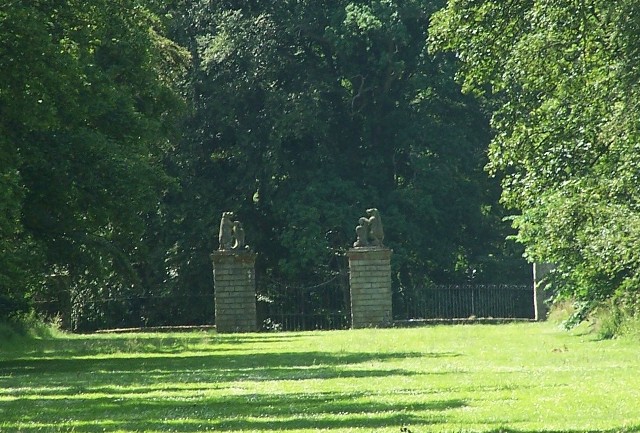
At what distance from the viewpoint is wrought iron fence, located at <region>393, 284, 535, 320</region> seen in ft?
150

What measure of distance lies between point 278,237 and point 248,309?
27.8 ft

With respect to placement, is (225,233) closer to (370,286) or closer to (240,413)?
(370,286)

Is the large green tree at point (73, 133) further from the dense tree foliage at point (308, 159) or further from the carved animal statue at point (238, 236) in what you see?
the dense tree foliage at point (308, 159)

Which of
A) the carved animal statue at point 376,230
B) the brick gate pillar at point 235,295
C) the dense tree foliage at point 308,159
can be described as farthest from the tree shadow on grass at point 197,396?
the dense tree foliage at point 308,159

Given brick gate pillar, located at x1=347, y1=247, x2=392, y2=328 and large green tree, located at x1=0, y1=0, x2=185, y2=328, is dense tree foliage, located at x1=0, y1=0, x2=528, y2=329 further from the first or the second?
large green tree, located at x1=0, y1=0, x2=185, y2=328

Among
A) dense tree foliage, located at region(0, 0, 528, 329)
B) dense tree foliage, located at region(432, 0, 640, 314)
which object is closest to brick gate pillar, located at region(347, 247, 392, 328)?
dense tree foliage, located at region(0, 0, 528, 329)

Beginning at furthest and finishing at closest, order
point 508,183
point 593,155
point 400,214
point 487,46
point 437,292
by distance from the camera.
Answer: point 400,214, point 437,292, point 508,183, point 593,155, point 487,46

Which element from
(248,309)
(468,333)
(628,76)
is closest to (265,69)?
(248,309)

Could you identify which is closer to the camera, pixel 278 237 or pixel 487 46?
pixel 487 46

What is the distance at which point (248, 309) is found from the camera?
41.2 meters

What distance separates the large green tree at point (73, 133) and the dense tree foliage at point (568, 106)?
5983mm

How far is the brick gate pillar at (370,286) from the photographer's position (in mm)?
40438

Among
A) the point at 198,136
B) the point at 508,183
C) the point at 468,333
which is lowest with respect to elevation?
the point at 468,333

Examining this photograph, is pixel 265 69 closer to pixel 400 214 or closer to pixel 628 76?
pixel 400 214
